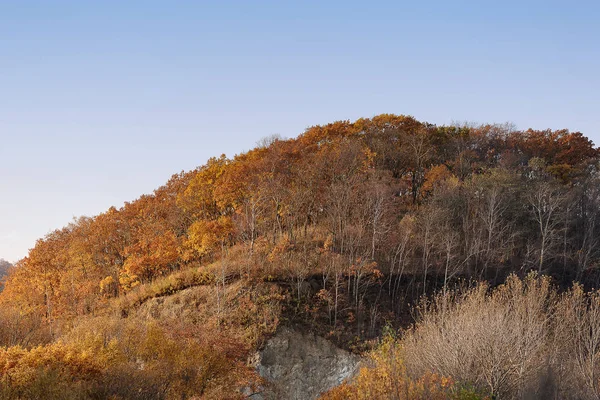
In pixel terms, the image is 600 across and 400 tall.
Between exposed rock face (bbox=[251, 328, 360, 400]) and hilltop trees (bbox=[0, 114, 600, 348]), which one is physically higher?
hilltop trees (bbox=[0, 114, 600, 348])

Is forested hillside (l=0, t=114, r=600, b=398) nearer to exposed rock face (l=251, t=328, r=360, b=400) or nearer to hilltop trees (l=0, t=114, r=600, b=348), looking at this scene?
hilltop trees (l=0, t=114, r=600, b=348)

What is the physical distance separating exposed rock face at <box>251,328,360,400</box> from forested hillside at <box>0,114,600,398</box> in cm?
Result: 111

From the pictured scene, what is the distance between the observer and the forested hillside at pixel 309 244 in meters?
39.2

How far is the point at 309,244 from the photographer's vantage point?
150 ft

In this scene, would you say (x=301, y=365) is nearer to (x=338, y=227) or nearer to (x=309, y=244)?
(x=309, y=244)

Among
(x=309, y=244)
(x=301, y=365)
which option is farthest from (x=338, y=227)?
(x=301, y=365)

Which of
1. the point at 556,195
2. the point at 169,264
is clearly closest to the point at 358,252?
the point at 169,264

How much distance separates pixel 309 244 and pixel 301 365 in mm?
12814

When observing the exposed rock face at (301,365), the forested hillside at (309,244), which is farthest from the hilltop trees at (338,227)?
the exposed rock face at (301,365)

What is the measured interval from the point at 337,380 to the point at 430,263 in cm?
1594

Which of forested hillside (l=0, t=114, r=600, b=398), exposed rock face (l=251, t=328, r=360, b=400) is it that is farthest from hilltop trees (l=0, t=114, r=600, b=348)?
exposed rock face (l=251, t=328, r=360, b=400)

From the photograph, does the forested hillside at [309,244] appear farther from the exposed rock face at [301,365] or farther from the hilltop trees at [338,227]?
the exposed rock face at [301,365]

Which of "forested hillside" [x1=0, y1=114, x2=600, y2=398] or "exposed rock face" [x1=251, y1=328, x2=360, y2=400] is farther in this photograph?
"forested hillside" [x1=0, y1=114, x2=600, y2=398]

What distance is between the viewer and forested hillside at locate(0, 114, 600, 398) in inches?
1543
